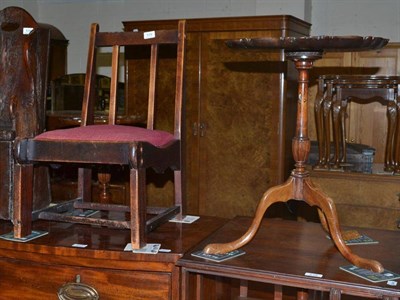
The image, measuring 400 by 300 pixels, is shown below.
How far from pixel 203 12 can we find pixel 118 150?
336 centimetres

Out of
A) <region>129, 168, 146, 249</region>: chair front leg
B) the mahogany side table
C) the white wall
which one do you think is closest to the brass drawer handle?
<region>129, 168, 146, 249</region>: chair front leg

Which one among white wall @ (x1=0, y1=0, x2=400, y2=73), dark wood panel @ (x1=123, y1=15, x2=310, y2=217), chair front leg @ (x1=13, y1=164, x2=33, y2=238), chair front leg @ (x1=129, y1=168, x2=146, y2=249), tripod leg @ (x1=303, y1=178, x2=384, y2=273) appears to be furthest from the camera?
white wall @ (x1=0, y1=0, x2=400, y2=73)

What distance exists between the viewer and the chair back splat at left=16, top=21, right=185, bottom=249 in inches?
73.7

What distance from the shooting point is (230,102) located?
418 cm

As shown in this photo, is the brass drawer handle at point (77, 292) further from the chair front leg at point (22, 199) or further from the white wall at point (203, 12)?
the white wall at point (203, 12)

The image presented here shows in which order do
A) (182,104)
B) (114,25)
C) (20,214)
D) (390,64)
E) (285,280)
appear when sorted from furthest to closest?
1. (114,25)
2. (390,64)
3. (182,104)
4. (20,214)
5. (285,280)

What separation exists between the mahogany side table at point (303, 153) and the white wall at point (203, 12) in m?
2.70

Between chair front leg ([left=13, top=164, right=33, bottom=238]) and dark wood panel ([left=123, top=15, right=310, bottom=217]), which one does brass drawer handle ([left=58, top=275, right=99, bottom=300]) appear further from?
dark wood panel ([left=123, top=15, right=310, bottom=217])

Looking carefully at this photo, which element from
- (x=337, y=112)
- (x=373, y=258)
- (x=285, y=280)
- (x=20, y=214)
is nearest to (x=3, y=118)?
(x=20, y=214)

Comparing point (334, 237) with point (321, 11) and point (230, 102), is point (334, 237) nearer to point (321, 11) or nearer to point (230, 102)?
point (230, 102)

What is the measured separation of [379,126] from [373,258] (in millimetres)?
2930

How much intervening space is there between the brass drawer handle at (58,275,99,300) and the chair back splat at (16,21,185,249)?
212 millimetres

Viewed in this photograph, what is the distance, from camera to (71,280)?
1937mm

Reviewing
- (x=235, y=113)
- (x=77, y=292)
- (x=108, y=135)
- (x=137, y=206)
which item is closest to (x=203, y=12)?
(x=235, y=113)
